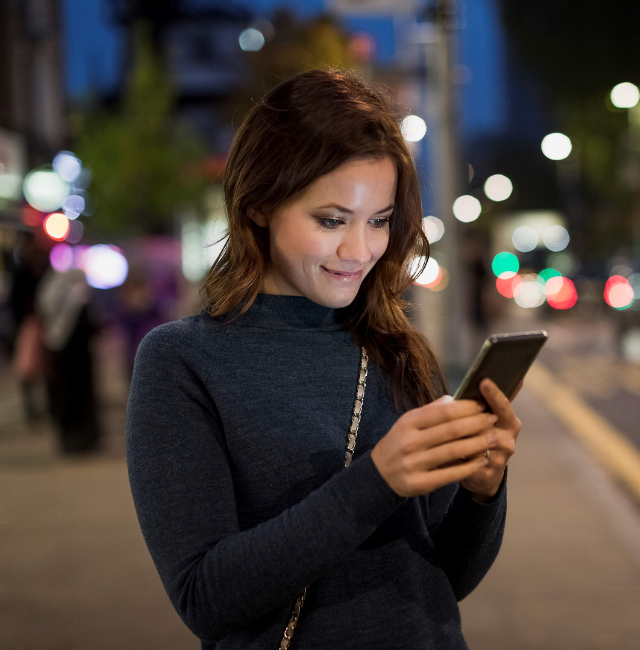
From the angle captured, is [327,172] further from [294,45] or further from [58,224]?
[294,45]

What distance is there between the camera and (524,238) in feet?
210

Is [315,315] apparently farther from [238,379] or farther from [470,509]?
[470,509]

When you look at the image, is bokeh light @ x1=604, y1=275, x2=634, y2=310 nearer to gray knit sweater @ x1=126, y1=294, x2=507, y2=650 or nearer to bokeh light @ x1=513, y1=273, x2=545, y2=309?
bokeh light @ x1=513, y1=273, x2=545, y2=309

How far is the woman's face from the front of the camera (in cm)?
168

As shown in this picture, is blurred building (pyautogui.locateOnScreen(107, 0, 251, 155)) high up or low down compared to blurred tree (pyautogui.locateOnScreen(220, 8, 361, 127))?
up

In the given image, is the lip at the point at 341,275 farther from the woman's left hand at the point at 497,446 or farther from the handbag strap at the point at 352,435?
the woman's left hand at the point at 497,446

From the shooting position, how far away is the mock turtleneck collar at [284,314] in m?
1.82

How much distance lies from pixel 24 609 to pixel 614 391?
30.9ft

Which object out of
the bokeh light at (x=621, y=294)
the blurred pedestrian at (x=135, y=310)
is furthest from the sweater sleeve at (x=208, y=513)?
the bokeh light at (x=621, y=294)

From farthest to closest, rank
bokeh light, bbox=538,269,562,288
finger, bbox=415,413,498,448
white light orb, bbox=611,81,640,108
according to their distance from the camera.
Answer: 1. bokeh light, bbox=538,269,562,288
2. white light orb, bbox=611,81,640,108
3. finger, bbox=415,413,498,448

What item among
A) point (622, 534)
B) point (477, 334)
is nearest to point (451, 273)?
point (477, 334)

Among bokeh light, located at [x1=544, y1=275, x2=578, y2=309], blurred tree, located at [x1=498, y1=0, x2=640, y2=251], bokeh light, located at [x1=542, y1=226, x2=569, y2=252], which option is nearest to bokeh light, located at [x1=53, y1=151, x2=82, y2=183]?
blurred tree, located at [x1=498, y1=0, x2=640, y2=251]

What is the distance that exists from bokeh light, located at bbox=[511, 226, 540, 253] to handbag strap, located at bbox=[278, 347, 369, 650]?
6106 cm

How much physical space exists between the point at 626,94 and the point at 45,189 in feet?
46.2
